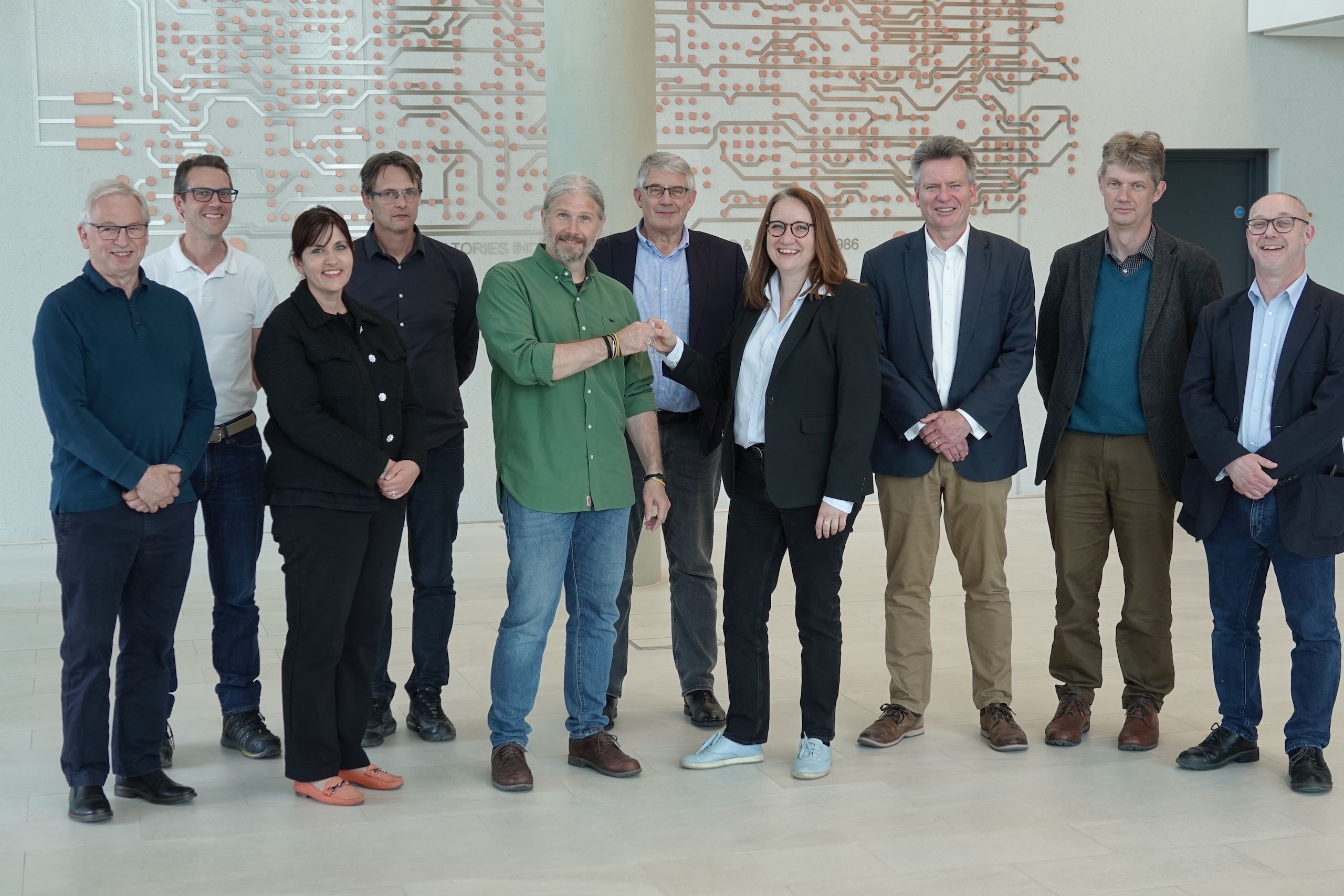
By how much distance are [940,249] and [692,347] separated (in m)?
0.78

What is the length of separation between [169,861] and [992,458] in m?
2.43

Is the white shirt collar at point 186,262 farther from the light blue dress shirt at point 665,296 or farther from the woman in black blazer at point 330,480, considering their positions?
the light blue dress shirt at point 665,296

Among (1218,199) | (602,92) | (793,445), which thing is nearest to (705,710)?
(793,445)

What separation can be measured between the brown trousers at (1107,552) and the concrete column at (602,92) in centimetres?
271

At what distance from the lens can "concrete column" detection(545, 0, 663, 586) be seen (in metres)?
6.00

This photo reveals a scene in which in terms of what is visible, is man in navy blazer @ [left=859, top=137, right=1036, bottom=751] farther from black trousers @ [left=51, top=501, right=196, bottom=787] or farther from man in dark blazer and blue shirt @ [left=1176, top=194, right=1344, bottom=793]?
black trousers @ [left=51, top=501, right=196, bottom=787]

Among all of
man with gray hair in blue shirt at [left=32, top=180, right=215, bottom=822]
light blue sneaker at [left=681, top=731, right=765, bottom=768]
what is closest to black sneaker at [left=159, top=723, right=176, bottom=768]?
man with gray hair in blue shirt at [left=32, top=180, right=215, bottom=822]

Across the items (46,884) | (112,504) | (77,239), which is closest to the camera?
(46,884)

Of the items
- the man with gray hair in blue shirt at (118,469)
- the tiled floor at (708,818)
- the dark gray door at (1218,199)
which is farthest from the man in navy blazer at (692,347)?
the dark gray door at (1218,199)

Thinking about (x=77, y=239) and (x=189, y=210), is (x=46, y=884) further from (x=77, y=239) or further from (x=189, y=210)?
(x=77, y=239)

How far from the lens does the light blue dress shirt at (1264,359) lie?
12.0 feet

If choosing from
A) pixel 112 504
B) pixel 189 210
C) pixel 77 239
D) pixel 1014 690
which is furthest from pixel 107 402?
pixel 77 239

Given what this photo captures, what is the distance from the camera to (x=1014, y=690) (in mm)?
4598

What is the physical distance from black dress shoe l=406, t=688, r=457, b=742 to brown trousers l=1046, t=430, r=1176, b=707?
1.83m
